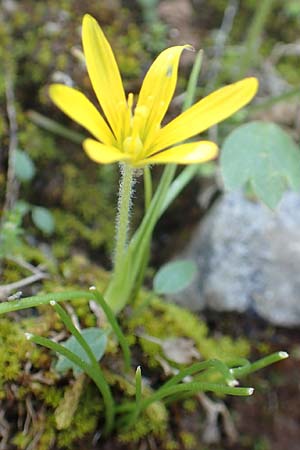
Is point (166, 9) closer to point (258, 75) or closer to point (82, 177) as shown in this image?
point (258, 75)

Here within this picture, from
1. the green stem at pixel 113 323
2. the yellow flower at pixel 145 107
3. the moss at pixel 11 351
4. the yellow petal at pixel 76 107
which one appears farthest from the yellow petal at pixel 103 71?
the moss at pixel 11 351

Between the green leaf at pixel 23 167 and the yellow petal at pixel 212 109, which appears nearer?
the yellow petal at pixel 212 109

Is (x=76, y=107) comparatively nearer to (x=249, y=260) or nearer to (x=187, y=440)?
(x=187, y=440)

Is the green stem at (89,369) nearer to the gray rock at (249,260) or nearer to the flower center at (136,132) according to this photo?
the flower center at (136,132)

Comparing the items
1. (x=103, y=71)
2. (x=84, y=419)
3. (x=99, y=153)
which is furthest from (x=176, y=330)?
(x=99, y=153)

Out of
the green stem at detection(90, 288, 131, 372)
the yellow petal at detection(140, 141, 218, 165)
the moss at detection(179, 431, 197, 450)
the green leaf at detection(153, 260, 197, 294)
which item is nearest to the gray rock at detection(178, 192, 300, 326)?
the green leaf at detection(153, 260, 197, 294)

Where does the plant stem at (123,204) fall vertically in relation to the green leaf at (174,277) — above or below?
above

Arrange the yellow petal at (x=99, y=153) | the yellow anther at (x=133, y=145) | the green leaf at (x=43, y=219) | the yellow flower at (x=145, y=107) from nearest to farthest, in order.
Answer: the yellow petal at (x=99, y=153), the yellow flower at (x=145, y=107), the yellow anther at (x=133, y=145), the green leaf at (x=43, y=219)
